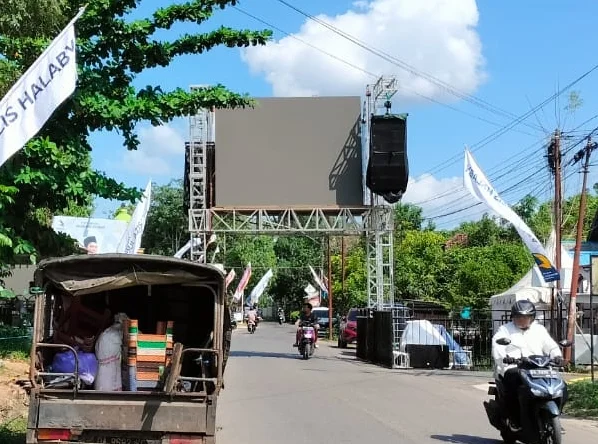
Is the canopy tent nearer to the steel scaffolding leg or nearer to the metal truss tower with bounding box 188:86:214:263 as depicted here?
the steel scaffolding leg

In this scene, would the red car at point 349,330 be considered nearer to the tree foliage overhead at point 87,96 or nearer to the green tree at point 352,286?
the green tree at point 352,286

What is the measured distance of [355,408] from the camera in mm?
12836

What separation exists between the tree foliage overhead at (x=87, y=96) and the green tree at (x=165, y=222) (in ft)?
182

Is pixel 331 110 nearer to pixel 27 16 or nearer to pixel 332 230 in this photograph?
pixel 332 230

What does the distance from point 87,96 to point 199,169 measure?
17.5m

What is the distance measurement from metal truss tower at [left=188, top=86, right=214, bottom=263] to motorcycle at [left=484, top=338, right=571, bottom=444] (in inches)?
761

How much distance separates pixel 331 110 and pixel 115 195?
1740 cm

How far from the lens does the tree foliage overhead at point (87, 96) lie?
925cm

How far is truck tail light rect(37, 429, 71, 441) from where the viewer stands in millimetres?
7164

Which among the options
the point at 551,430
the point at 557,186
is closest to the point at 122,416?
the point at 551,430

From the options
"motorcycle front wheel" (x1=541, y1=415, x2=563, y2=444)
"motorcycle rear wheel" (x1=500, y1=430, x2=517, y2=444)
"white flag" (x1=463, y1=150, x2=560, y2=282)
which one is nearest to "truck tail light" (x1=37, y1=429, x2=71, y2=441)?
"motorcycle front wheel" (x1=541, y1=415, x2=563, y2=444)

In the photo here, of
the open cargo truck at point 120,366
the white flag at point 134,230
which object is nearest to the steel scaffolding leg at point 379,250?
the white flag at point 134,230

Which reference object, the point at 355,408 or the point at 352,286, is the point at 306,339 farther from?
the point at 352,286

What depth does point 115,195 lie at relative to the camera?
10.4m
